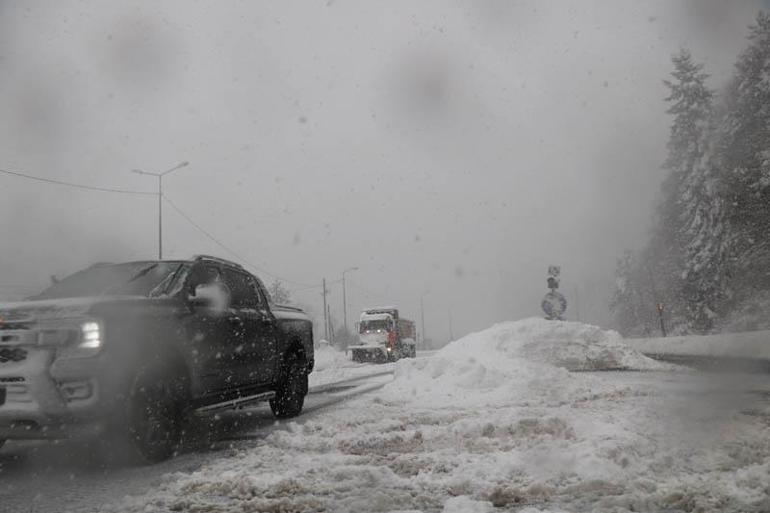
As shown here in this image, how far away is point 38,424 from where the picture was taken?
4746 millimetres

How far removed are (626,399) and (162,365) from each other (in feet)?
19.9

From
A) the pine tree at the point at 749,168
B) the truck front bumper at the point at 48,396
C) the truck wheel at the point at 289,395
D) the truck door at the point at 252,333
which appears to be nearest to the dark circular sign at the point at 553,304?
the truck wheel at the point at 289,395

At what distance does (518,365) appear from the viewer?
36.7 ft

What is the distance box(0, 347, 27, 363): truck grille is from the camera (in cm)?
480

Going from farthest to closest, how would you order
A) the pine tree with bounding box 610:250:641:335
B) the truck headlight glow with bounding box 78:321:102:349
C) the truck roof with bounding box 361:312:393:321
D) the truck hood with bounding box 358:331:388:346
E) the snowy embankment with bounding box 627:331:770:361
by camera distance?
1. the pine tree with bounding box 610:250:641:335
2. the truck roof with bounding box 361:312:393:321
3. the truck hood with bounding box 358:331:388:346
4. the snowy embankment with bounding box 627:331:770:361
5. the truck headlight glow with bounding box 78:321:102:349

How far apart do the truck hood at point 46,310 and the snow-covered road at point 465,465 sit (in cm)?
124

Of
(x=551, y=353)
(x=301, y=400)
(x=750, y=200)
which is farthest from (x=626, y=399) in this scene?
(x=750, y=200)

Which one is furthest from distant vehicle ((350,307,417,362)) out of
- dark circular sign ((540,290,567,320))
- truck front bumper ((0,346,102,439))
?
truck front bumper ((0,346,102,439))

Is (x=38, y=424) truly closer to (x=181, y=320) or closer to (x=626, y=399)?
(x=181, y=320)

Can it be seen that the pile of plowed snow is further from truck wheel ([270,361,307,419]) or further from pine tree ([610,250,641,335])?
pine tree ([610,250,641,335])

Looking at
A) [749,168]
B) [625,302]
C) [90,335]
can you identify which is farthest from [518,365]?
[625,302]

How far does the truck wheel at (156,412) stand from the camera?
5.07 m

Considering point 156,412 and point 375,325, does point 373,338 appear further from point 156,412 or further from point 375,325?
point 156,412

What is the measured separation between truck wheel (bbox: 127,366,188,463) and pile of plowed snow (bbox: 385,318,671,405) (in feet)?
14.5
